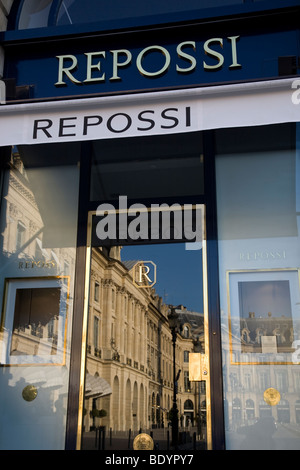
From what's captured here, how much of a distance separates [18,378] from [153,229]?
6.47ft

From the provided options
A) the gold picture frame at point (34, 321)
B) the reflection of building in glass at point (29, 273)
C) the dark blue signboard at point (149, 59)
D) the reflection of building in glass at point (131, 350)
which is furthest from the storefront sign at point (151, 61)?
the gold picture frame at point (34, 321)

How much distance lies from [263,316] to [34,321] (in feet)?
7.11

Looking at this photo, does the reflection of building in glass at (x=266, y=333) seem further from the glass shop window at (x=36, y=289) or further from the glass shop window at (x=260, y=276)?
the glass shop window at (x=36, y=289)

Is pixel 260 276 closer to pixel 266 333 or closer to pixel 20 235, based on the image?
pixel 266 333

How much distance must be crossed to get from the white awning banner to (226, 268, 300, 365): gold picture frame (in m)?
1.47

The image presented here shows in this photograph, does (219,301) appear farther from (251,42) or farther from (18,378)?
(251,42)

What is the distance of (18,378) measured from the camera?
4738 mm

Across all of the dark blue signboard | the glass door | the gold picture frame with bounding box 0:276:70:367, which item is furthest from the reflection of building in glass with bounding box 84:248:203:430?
the dark blue signboard

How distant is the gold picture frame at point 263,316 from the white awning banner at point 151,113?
58.0 inches

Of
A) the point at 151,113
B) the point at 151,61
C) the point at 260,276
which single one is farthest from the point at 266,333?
the point at 151,61

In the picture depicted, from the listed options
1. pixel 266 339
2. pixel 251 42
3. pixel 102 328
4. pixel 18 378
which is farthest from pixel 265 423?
pixel 251 42

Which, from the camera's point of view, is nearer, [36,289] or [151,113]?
[151,113]

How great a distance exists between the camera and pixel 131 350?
18.0 feet
